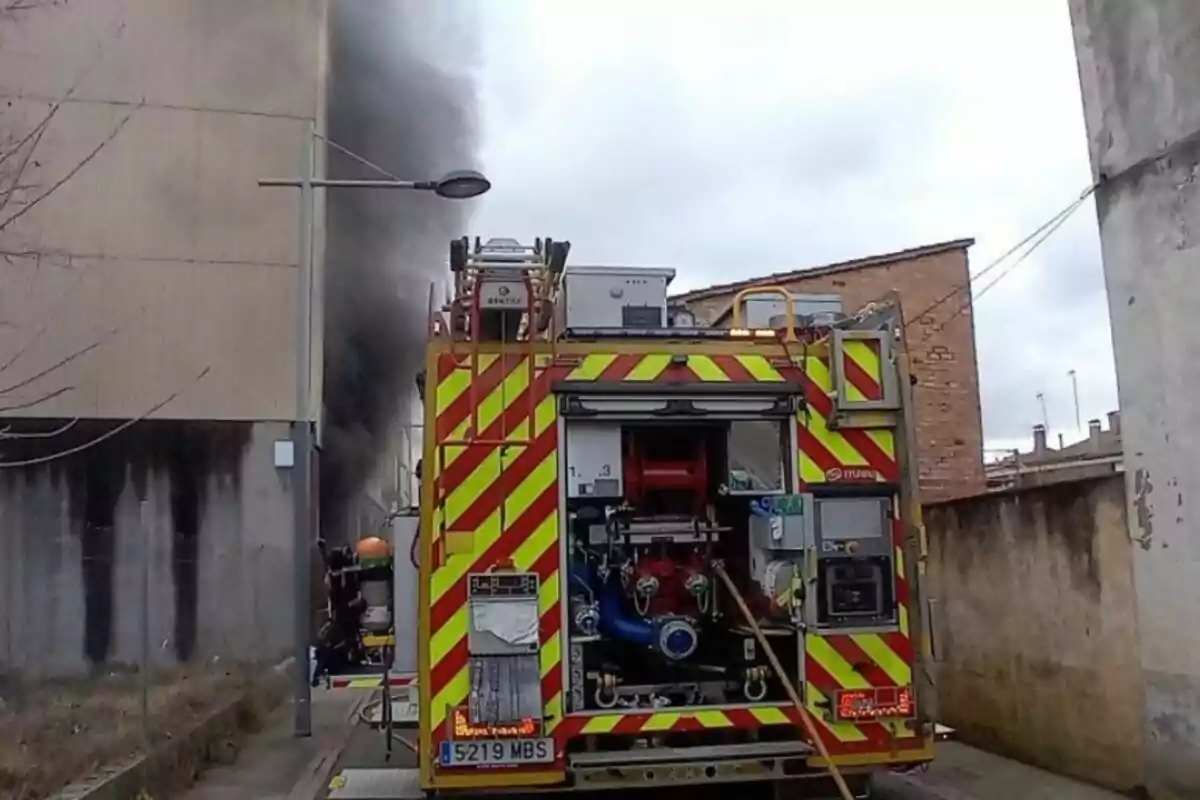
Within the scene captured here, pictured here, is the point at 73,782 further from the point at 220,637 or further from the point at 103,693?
the point at 220,637

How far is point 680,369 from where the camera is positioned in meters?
6.08

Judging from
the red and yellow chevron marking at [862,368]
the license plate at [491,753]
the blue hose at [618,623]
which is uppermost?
the red and yellow chevron marking at [862,368]

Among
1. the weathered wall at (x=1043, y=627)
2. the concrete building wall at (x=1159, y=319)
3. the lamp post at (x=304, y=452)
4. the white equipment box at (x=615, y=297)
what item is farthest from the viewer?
the lamp post at (x=304, y=452)

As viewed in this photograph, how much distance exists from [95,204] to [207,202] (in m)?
1.40

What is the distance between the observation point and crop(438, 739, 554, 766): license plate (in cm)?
556

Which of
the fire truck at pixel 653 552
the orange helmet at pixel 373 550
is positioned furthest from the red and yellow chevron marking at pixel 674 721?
the orange helmet at pixel 373 550

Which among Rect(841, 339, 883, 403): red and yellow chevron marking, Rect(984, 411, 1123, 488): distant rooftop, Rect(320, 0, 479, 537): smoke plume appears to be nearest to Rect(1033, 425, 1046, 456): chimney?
Rect(984, 411, 1123, 488): distant rooftop

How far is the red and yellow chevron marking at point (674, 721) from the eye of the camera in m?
5.72

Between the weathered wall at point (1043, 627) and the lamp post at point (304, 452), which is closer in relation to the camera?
the weathered wall at point (1043, 627)

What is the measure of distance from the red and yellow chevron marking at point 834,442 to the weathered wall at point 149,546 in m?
11.2

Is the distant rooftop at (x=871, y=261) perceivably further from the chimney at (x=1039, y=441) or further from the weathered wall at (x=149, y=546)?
the chimney at (x=1039, y=441)

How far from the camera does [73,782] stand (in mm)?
6387

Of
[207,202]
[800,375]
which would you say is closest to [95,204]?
[207,202]

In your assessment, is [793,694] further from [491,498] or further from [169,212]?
[169,212]
